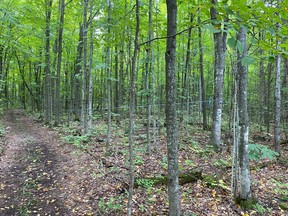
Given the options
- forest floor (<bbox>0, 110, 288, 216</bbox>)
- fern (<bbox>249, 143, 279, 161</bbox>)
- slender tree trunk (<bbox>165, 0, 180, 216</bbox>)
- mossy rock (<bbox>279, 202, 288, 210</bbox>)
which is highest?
slender tree trunk (<bbox>165, 0, 180, 216</bbox>)

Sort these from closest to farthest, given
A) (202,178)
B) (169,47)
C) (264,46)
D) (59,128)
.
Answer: (264,46)
(169,47)
(202,178)
(59,128)

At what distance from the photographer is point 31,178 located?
6270mm

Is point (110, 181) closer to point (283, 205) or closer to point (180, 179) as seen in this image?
point (180, 179)

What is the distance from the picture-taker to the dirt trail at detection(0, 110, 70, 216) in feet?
16.0

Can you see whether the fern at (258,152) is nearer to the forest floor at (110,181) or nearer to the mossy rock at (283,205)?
the forest floor at (110,181)

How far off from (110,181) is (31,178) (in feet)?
8.25

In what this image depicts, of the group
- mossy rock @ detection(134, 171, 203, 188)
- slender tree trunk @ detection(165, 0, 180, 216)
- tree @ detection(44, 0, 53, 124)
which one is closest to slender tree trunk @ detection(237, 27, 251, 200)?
mossy rock @ detection(134, 171, 203, 188)

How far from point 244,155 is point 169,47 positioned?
3.11 meters

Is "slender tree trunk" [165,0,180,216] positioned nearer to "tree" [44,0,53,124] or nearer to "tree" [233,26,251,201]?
"tree" [233,26,251,201]

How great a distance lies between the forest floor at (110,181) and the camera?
472cm

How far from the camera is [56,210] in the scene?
4.75 meters

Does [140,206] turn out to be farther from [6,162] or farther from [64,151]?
[6,162]

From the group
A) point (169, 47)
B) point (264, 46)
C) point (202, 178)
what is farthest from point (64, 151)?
point (264, 46)

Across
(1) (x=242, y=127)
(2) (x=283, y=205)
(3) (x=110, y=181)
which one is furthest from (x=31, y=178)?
(2) (x=283, y=205)
